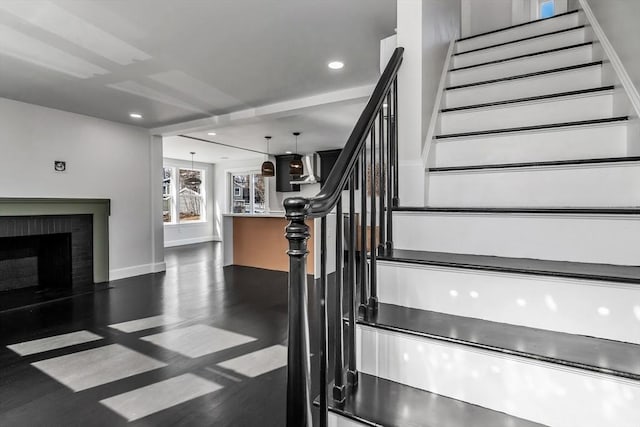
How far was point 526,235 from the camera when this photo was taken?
1.47 metres

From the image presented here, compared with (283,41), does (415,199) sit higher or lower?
lower

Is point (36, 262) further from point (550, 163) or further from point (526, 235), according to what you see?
point (550, 163)

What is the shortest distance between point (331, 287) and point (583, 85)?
3.51 meters

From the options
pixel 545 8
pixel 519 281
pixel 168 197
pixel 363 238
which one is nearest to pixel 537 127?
pixel 519 281

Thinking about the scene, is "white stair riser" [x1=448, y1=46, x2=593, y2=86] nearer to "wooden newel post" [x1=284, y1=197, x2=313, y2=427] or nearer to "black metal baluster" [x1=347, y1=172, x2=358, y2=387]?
"black metal baluster" [x1=347, y1=172, x2=358, y2=387]

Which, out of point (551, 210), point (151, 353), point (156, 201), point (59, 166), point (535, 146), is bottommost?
point (151, 353)

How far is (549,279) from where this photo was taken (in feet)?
3.89

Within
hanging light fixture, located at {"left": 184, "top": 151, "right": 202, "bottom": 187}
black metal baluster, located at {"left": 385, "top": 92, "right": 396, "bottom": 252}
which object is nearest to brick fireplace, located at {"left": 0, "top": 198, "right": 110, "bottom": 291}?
black metal baluster, located at {"left": 385, "top": 92, "right": 396, "bottom": 252}

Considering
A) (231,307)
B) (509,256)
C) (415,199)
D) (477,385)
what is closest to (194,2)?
(415,199)

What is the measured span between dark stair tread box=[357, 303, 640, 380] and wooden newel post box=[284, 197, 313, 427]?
0.44m

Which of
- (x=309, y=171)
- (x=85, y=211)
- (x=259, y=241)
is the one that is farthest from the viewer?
(x=309, y=171)

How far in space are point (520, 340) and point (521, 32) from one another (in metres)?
2.77

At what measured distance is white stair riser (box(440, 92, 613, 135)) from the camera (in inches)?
75.3

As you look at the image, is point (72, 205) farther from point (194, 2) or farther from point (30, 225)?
point (194, 2)
